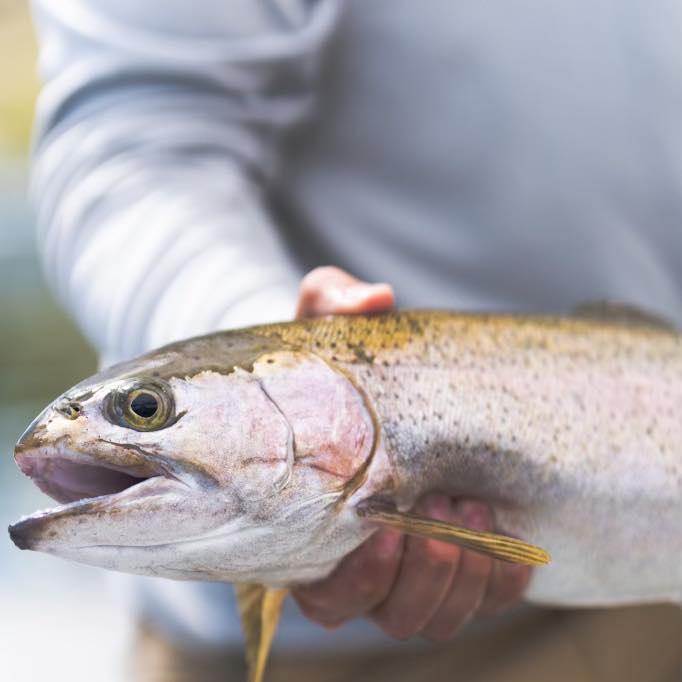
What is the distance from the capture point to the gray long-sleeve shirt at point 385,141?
5.33 ft

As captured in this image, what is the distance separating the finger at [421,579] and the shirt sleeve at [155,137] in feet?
1.53

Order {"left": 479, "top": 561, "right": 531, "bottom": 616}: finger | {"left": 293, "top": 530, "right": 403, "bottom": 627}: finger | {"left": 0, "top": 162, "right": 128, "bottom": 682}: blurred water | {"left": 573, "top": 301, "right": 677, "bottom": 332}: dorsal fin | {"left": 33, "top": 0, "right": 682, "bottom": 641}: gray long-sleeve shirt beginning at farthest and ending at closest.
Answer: {"left": 0, "top": 162, "right": 128, "bottom": 682}: blurred water → {"left": 33, "top": 0, "right": 682, "bottom": 641}: gray long-sleeve shirt → {"left": 573, "top": 301, "right": 677, "bottom": 332}: dorsal fin → {"left": 479, "top": 561, "right": 531, "bottom": 616}: finger → {"left": 293, "top": 530, "right": 403, "bottom": 627}: finger

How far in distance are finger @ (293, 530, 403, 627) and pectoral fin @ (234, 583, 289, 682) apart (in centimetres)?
3

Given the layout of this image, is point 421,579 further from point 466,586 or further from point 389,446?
point 389,446

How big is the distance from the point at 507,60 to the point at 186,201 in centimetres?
57

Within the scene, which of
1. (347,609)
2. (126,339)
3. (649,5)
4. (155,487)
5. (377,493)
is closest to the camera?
(155,487)

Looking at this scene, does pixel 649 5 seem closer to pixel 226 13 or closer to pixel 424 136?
pixel 424 136

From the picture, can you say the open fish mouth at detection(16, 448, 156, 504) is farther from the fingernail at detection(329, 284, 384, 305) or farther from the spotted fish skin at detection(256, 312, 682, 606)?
the fingernail at detection(329, 284, 384, 305)

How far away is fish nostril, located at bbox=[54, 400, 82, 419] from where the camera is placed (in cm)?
97

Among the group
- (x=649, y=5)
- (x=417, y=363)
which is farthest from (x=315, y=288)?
(x=649, y=5)

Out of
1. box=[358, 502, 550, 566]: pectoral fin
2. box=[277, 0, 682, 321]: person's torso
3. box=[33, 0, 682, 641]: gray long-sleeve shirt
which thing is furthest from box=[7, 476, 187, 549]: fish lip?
box=[277, 0, 682, 321]: person's torso

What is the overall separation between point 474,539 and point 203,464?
0.29 metres

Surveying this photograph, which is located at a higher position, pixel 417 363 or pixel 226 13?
pixel 226 13

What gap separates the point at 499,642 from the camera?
5.95 ft
